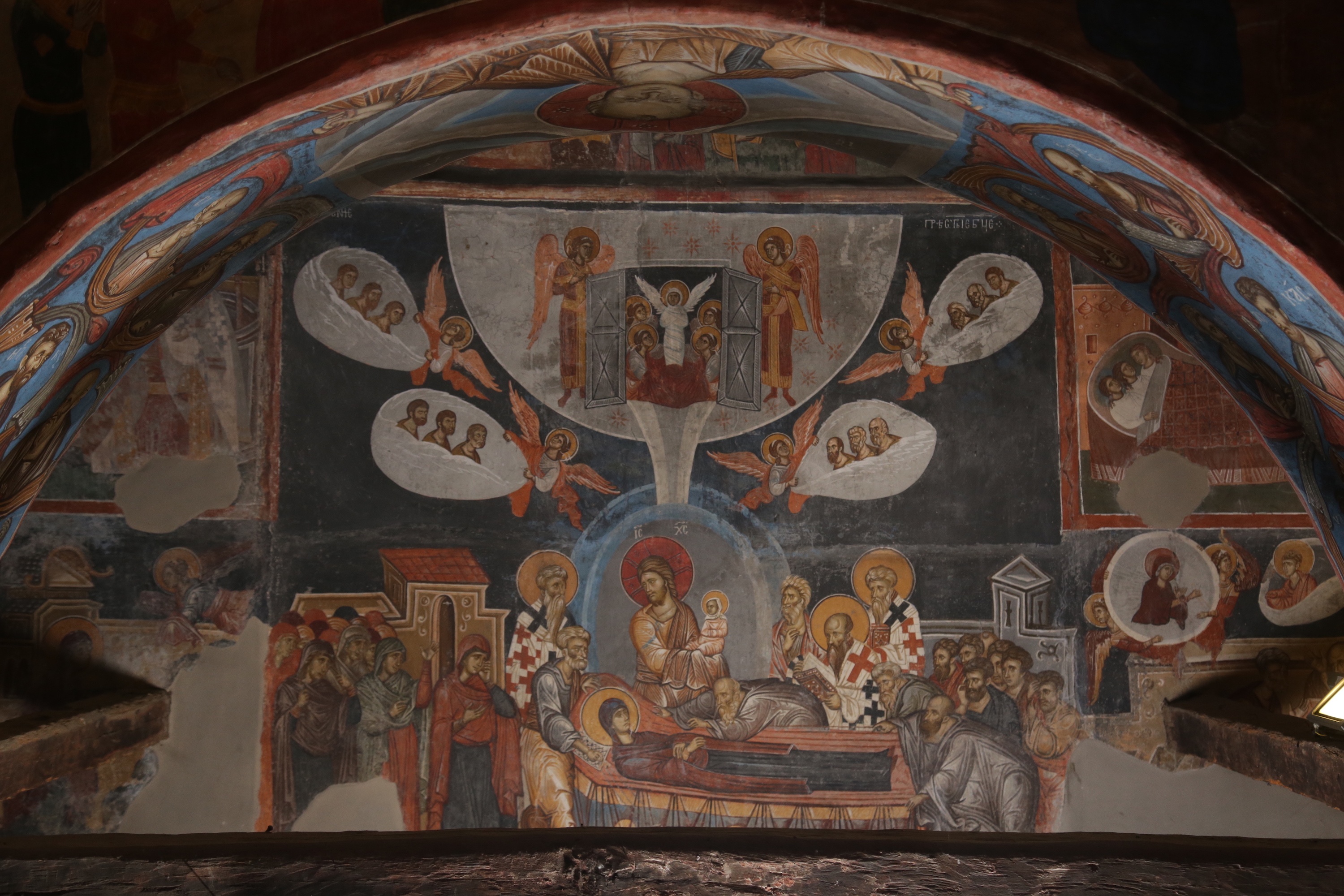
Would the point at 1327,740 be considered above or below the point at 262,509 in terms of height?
below

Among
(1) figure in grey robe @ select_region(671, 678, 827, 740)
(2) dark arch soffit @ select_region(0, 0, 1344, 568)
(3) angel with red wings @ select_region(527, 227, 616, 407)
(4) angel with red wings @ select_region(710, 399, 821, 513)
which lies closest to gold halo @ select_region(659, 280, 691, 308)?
(3) angel with red wings @ select_region(527, 227, 616, 407)

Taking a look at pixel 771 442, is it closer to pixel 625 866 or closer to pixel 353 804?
pixel 353 804

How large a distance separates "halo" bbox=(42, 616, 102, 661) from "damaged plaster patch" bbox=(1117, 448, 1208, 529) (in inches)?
292

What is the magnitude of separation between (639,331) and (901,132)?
3.28m

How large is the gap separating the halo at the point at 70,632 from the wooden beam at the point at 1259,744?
762cm

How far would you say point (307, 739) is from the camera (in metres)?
8.27

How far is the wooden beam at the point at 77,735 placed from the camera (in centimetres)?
631

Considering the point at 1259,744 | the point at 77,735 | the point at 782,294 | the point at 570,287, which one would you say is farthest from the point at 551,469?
the point at 1259,744

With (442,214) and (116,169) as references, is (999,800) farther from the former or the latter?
(116,169)

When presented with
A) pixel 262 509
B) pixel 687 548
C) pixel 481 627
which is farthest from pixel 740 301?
pixel 262 509

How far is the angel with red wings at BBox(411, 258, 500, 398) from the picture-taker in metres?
7.99

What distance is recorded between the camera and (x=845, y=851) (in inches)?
154

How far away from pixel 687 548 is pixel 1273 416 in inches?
168

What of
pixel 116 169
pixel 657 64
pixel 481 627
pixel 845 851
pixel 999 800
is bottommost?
pixel 999 800
